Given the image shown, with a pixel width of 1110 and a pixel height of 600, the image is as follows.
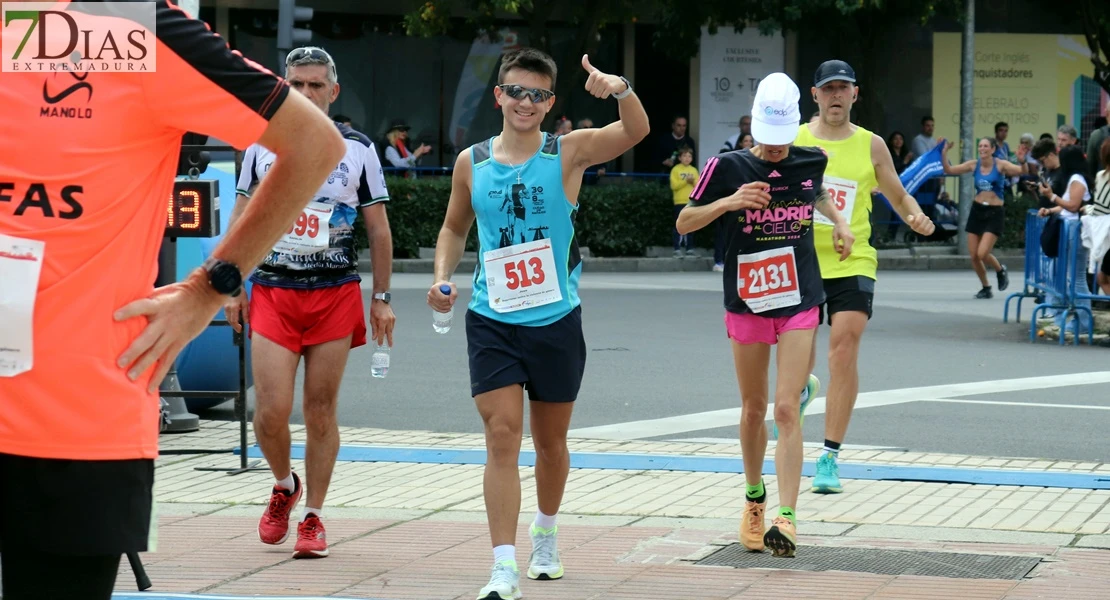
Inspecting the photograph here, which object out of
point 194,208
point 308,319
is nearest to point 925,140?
point 194,208

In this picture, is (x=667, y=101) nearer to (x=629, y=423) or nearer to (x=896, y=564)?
(x=629, y=423)

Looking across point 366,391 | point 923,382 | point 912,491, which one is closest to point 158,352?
point 912,491

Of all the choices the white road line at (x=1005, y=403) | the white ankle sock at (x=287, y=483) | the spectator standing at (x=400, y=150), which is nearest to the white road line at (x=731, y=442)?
the white road line at (x=1005, y=403)

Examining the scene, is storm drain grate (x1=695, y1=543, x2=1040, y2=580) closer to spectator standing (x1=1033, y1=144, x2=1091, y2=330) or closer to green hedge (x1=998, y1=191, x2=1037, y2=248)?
spectator standing (x1=1033, y1=144, x2=1091, y2=330)

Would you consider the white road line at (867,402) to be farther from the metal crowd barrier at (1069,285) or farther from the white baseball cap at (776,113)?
the white baseball cap at (776,113)

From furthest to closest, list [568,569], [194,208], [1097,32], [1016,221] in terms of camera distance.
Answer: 1. [1097,32]
2. [1016,221]
3. [194,208]
4. [568,569]

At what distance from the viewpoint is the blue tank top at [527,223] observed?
566cm

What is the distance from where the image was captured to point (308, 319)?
6465 mm

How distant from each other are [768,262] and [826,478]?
4.84 feet

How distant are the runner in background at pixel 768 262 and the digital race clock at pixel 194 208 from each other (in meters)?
2.51

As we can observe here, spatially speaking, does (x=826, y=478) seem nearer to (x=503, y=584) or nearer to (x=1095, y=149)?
(x=503, y=584)

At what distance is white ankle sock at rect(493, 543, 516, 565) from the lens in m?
5.49

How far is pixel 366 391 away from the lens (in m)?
11.6

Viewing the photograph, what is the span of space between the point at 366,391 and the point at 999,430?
4.36 metres
